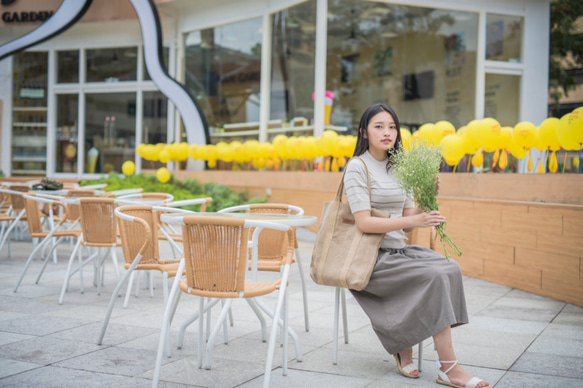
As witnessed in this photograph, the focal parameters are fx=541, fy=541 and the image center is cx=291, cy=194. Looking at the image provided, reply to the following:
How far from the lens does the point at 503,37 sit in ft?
39.0

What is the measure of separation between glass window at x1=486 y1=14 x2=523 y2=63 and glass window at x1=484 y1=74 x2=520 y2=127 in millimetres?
431

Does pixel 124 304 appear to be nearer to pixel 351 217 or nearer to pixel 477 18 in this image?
pixel 351 217

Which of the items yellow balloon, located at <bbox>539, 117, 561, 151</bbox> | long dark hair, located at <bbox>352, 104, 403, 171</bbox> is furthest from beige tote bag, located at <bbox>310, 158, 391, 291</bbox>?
yellow balloon, located at <bbox>539, 117, 561, 151</bbox>

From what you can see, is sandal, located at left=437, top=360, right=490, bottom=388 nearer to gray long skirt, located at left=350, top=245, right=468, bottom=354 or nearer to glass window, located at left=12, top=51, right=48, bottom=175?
gray long skirt, located at left=350, top=245, right=468, bottom=354

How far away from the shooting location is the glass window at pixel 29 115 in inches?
631

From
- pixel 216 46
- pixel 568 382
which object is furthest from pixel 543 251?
pixel 216 46

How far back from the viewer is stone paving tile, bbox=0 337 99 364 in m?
3.02

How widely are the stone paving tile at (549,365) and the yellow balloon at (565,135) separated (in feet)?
7.83

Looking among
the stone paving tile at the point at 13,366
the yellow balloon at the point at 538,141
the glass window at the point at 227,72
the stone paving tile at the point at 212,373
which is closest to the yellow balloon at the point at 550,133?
the yellow balloon at the point at 538,141

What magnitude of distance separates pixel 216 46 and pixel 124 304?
1066 cm

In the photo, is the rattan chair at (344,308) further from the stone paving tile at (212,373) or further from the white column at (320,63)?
the white column at (320,63)

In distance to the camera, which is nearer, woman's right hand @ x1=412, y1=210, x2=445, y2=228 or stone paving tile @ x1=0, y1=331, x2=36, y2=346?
woman's right hand @ x1=412, y1=210, x2=445, y2=228

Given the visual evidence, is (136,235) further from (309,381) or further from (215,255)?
(309,381)

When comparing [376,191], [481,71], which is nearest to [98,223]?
[376,191]
